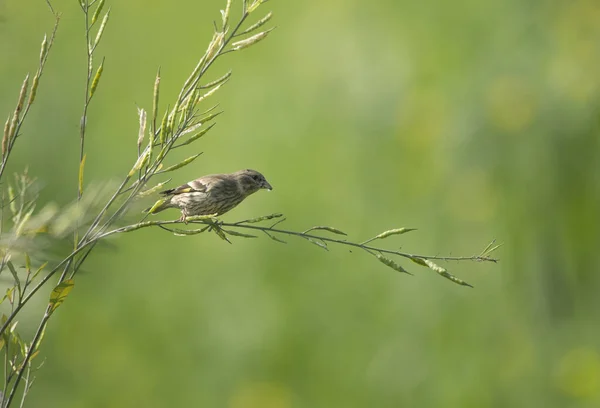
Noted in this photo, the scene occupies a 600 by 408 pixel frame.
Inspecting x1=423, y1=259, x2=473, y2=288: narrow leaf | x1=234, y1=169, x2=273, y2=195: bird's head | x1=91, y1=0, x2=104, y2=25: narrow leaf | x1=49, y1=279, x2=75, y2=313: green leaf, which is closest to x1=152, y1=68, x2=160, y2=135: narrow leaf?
x1=91, y1=0, x2=104, y2=25: narrow leaf

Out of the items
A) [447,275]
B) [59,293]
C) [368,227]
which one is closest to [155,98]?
[59,293]

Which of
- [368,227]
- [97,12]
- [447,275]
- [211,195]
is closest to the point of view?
[447,275]

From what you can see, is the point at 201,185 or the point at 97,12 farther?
the point at 201,185

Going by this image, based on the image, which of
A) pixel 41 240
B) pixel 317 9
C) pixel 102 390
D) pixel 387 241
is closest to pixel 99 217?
pixel 41 240

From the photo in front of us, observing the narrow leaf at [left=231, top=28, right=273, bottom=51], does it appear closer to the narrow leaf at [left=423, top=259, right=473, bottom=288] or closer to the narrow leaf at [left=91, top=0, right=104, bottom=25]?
the narrow leaf at [left=91, top=0, right=104, bottom=25]

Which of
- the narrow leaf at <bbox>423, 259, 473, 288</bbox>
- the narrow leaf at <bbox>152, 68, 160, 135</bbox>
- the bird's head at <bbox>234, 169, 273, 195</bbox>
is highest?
the bird's head at <bbox>234, 169, 273, 195</bbox>

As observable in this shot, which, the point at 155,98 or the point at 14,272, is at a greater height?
the point at 155,98

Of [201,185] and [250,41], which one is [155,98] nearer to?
[250,41]
